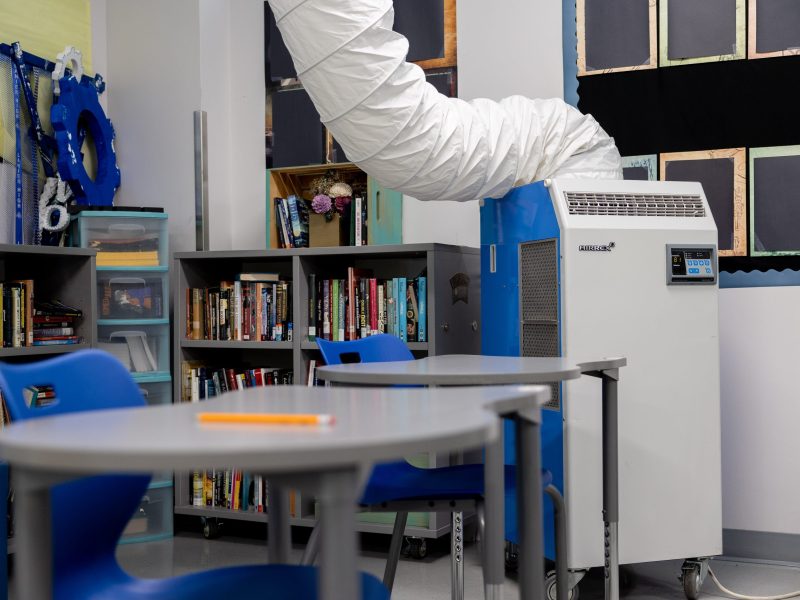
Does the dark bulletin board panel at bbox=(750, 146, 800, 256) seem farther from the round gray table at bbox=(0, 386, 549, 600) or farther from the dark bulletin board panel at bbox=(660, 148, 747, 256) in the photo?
the round gray table at bbox=(0, 386, 549, 600)

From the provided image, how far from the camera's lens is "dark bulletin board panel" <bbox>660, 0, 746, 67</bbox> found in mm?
3549

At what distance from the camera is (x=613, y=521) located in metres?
2.59

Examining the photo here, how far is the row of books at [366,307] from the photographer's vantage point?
12.0 ft

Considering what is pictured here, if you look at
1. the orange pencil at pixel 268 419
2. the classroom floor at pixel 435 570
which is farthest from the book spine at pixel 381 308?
the orange pencil at pixel 268 419

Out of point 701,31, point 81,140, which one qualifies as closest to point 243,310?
point 81,140

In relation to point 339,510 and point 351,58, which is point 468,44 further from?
point 339,510

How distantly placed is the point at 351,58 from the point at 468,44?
4.27 feet

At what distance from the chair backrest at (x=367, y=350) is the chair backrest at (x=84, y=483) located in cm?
94

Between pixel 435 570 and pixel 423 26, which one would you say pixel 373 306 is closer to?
pixel 435 570

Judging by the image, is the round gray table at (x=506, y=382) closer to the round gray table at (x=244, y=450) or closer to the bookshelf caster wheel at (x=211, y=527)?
the round gray table at (x=244, y=450)

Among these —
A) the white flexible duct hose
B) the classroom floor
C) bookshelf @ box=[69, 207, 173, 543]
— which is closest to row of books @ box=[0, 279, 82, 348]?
bookshelf @ box=[69, 207, 173, 543]

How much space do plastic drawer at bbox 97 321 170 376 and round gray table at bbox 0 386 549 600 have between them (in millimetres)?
2813

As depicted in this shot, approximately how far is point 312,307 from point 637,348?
4.70 ft

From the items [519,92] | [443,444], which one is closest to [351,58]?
[519,92]
